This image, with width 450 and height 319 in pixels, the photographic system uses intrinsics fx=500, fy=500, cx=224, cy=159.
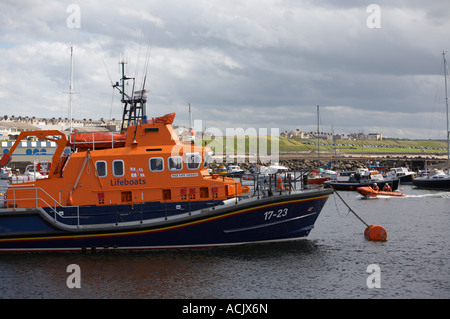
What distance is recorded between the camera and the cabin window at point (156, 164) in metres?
16.3

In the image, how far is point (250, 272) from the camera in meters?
14.3

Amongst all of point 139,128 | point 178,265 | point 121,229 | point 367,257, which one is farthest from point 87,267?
point 367,257

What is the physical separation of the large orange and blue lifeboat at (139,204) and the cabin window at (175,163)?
0.5 inches

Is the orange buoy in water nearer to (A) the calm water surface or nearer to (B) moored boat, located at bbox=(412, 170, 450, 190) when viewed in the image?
(A) the calm water surface

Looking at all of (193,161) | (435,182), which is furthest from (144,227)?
(435,182)

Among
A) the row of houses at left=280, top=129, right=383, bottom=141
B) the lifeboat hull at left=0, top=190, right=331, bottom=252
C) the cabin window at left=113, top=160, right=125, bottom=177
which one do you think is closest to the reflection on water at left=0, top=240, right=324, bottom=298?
the lifeboat hull at left=0, top=190, right=331, bottom=252

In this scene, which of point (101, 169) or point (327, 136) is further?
point (327, 136)

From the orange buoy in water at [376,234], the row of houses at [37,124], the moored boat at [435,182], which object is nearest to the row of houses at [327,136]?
the row of houses at [37,124]

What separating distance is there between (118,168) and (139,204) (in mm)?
1362

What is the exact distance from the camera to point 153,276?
14000 millimetres

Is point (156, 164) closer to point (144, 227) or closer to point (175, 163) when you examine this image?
point (175, 163)

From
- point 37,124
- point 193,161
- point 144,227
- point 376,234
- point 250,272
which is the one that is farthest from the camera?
point 37,124
